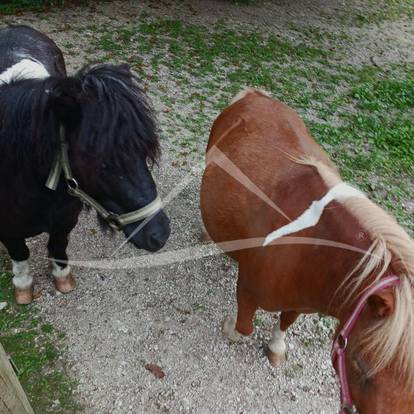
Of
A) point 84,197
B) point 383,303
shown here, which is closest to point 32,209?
point 84,197

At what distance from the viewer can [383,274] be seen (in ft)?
4.49

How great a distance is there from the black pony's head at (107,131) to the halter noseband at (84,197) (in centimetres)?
3

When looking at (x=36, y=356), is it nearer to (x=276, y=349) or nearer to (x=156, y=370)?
(x=156, y=370)

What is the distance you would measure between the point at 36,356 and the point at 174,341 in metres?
0.87

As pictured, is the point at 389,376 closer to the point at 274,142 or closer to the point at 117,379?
the point at 274,142

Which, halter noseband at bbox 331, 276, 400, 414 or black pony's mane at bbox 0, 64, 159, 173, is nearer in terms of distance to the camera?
halter noseband at bbox 331, 276, 400, 414

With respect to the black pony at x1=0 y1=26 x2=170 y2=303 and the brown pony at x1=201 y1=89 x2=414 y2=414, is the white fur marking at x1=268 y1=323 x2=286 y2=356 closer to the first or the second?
the brown pony at x1=201 y1=89 x2=414 y2=414

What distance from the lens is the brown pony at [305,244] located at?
1.24m

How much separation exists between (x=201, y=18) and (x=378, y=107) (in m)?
3.29

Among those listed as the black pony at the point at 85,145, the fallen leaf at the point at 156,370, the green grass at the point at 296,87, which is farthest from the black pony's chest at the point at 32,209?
the green grass at the point at 296,87

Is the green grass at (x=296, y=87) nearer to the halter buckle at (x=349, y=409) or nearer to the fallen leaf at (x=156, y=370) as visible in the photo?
the fallen leaf at (x=156, y=370)

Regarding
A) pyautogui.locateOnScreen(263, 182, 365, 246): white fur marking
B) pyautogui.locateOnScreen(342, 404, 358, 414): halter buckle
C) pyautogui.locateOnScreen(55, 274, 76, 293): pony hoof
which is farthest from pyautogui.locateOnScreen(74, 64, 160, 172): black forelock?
pyautogui.locateOnScreen(55, 274, 76, 293): pony hoof

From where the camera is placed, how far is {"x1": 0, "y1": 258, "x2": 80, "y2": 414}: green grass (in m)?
2.34

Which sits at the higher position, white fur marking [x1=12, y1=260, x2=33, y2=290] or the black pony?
the black pony
